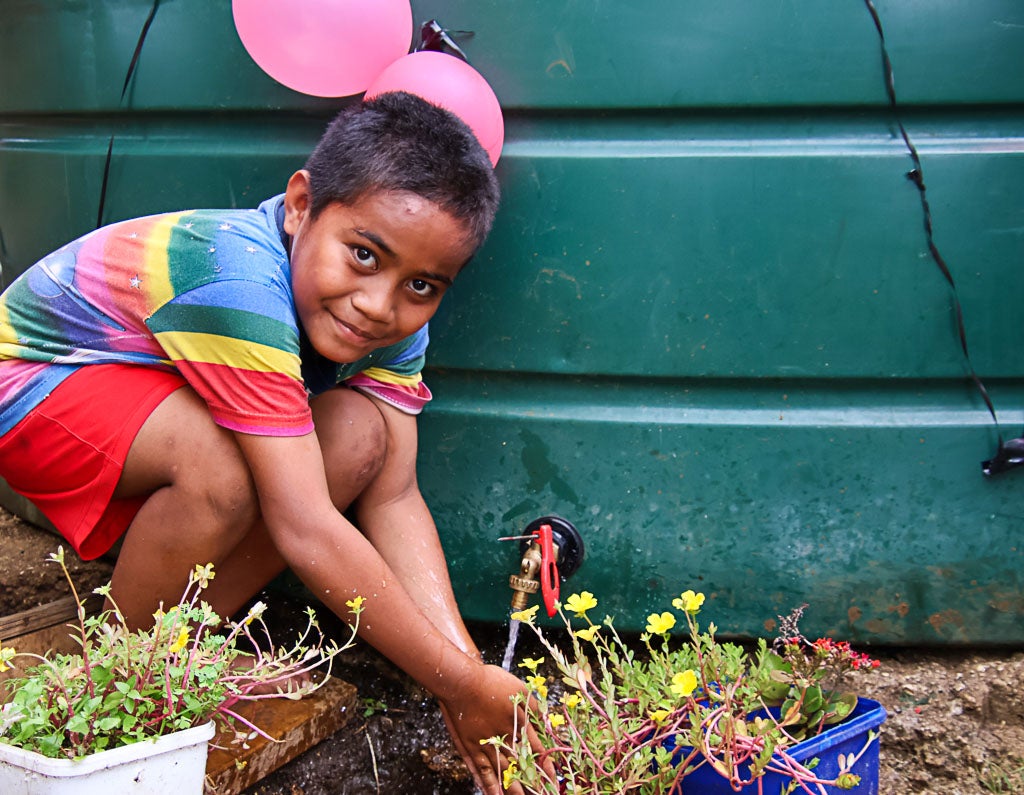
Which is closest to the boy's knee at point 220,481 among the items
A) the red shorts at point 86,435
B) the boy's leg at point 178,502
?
the boy's leg at point 178,502

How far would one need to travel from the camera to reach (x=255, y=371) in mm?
1326

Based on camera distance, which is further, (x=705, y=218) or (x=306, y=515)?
(x=705, y=218)

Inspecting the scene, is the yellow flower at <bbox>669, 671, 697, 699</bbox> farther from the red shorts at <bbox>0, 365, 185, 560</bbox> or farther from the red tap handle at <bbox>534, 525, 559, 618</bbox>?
the red shorts at <bbox>0, 365, 185, 560</bbox>

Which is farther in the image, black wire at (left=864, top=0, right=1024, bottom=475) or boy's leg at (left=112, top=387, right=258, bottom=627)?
black wire at (left=864, top=0, right=1024, bottom=475)

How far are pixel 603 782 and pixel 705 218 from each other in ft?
2.86

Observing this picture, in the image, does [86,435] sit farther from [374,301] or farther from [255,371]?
[374,301]

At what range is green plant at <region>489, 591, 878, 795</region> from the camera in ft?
3.39

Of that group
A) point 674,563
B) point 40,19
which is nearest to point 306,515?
point 674,563

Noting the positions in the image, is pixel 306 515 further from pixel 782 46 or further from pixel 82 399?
pixel 782 46

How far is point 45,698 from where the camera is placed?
3.28 feet

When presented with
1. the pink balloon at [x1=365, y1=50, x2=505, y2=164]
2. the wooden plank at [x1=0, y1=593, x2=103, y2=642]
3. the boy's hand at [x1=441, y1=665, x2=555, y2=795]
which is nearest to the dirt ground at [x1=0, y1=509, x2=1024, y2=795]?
the boy's hand at [x1=441, y1=665, x2=555, y2=795]

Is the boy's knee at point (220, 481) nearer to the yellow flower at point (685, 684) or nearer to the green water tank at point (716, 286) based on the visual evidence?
the green water tank at point (716, 286)

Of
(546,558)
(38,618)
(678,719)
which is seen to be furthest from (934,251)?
(38,618)

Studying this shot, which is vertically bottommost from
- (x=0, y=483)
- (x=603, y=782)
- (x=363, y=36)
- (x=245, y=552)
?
(x=0, y=483)
